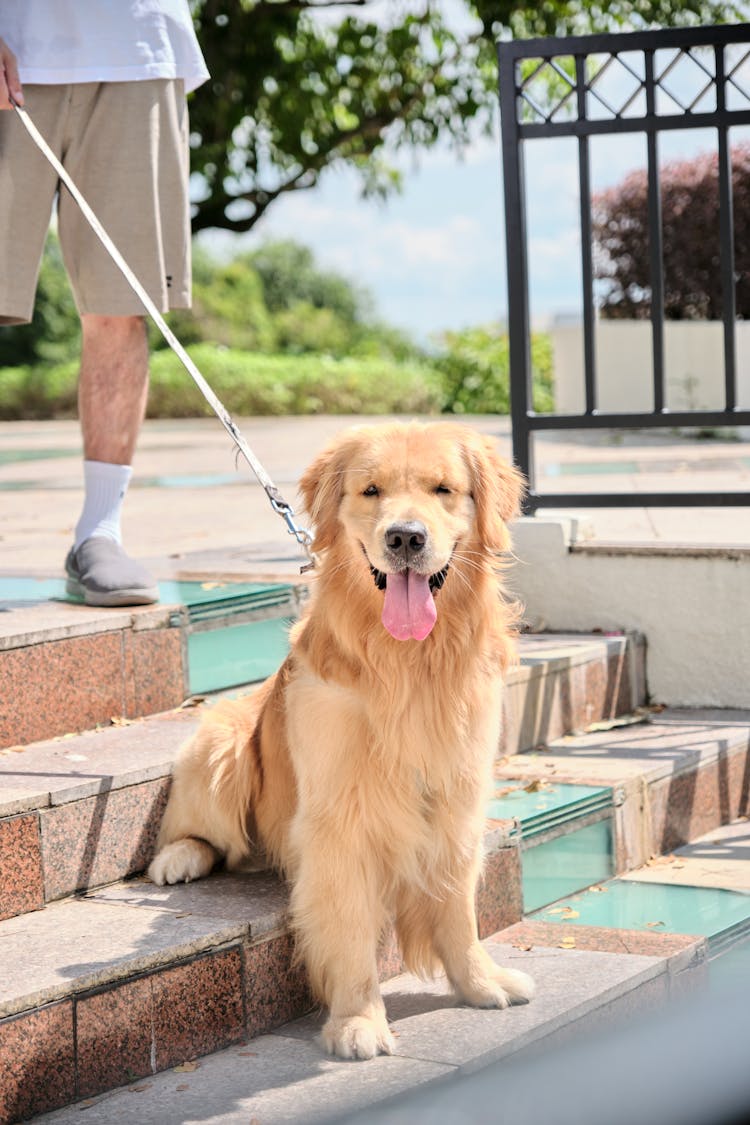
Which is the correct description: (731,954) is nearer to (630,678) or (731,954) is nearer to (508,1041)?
(508,1041)

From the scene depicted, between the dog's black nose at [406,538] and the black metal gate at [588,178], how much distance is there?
2310mm

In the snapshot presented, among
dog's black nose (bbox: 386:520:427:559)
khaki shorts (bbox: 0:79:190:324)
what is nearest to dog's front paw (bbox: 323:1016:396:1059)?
dog's black nose (bbox: 386:520:427:559)

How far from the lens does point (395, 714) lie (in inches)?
105

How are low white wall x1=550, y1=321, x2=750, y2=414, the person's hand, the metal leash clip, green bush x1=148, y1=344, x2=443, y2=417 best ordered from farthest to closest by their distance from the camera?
green bush x1=148, y1=344, x2=443, y2=417, low white wall x1=550, y1=321, x2=750, y2=414, the person's hand, the metal leash clip

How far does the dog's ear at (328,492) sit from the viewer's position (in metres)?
2.76

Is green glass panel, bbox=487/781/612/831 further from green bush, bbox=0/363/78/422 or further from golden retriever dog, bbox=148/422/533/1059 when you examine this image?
green bush, bbox=0/363/78/422

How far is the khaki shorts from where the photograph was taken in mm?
3713

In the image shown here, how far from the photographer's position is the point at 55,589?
416 centimetres

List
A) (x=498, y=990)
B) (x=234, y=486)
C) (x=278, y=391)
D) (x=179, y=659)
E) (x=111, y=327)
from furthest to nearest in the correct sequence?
(x=278, y=391) < (x=234, y=486) < (x=111, y=327) < (x=179, y=659) < (x=498, y=990)

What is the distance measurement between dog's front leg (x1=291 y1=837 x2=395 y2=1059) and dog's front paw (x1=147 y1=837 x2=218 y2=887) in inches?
16.2

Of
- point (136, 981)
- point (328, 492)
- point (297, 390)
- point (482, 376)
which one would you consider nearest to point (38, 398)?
point (297, 390)

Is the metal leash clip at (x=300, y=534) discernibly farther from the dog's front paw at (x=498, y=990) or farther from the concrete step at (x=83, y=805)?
the dog's front paw at (x=498, y=990)

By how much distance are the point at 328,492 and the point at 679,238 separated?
11245mm

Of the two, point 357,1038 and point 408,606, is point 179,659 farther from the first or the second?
point 357,1038
